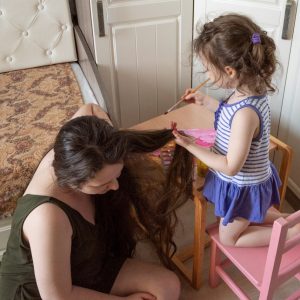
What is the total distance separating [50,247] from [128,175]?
32 cm

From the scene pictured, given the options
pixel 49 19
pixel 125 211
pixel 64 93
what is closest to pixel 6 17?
pixel 49 19

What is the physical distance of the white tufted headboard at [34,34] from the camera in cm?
192

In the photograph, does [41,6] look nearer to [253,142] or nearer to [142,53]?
[142,53]

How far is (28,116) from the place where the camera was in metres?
1.70

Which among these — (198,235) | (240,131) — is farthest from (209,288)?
(240,131)

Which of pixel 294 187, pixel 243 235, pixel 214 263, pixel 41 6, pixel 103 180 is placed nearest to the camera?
pixel 103 180

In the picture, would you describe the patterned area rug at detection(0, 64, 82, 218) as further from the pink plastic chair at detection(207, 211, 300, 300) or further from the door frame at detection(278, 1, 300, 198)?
the door frame at detection(278, 1, 300, 198)

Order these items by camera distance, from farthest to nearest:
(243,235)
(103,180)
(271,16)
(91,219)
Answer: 1. (271,16)
2. (243,235)
3. (91,219)
4. (103,180)

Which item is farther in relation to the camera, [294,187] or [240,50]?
[294,187]

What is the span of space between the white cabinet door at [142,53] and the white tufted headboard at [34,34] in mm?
306

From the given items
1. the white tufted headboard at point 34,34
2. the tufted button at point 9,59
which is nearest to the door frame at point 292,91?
the white tufted headboard at point 34,34

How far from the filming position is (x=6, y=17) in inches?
75.3

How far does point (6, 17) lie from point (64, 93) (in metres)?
0.48

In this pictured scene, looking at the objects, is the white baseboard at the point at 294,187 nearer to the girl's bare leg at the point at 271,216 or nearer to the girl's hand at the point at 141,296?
the girl's bare leg at the point at 271,216
